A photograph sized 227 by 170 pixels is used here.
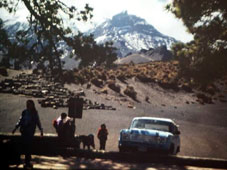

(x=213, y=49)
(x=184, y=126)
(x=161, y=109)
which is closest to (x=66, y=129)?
(x=213, y=49)

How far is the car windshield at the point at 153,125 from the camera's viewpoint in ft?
39.0

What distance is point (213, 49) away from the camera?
16188mm

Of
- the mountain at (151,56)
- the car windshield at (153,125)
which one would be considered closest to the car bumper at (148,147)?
the car windshield at (153,125)

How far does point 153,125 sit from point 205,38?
23.5 ft

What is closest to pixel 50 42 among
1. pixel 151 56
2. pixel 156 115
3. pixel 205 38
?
pixel 205 38

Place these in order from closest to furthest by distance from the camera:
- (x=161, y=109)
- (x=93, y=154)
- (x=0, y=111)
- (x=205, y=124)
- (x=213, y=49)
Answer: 1. (x=93, y=154)
2. (x=213, y=49)
3. (x=0, y=111)
4. (x=205, y=124)
5. (x=161, y=109)

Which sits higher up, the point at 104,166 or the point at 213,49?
the point at 213,49

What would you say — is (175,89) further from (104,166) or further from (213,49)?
(104,166)

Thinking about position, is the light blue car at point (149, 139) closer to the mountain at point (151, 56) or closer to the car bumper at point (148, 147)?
the car bumper at point (148, 147)

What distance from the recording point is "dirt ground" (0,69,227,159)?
22969 mm

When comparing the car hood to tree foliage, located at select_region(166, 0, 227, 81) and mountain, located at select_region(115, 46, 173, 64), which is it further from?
mountain, located at select_region(115, 46, 173, 64)

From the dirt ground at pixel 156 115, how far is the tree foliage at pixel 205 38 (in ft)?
19.1

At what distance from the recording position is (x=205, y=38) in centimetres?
1661

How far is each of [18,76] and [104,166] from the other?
38807 mm
